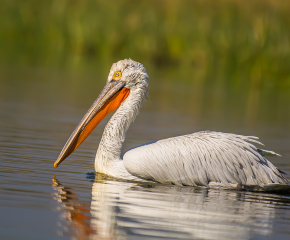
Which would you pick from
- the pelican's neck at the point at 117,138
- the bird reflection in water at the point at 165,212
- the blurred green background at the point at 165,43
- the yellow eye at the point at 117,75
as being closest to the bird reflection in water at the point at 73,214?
the bird reflection in water at the point at 165,212

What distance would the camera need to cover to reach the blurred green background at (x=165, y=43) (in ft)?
58.5

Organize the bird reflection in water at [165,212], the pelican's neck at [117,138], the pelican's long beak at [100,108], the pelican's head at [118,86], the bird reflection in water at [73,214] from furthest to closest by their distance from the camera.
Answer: the pelican's head at [118,86] < the pelican's long beak at [100,108] < the pelican's neck at [117,138] < the bird reflection in water at [165,212] < the bird reflection in water at [73,214]

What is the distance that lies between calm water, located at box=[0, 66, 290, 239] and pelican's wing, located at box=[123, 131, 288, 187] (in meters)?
0.16

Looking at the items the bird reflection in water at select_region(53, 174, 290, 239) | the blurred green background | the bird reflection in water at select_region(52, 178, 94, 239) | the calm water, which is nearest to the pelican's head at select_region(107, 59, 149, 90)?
the calm water

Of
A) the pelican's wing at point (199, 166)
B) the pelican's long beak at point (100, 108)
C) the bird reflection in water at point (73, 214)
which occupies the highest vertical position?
the pelican's long beak at point (100, 108)

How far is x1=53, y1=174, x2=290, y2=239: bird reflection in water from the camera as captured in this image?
4.55m

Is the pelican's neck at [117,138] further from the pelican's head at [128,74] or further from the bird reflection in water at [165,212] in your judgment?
the bird reflection in water at [165,212]

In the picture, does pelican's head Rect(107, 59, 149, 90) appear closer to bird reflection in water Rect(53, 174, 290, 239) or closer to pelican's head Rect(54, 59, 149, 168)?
pelican's head Rect(54, 59, 149, 168)

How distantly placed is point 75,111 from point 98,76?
614cm

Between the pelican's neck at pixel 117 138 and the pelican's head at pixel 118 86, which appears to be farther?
the pelican's head at pixel 118 86

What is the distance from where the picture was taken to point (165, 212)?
5156mm

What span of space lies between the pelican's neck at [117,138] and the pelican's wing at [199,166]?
0.80 feet

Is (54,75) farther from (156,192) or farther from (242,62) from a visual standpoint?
(156,192)

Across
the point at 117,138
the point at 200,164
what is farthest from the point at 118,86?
the point at 200,164
